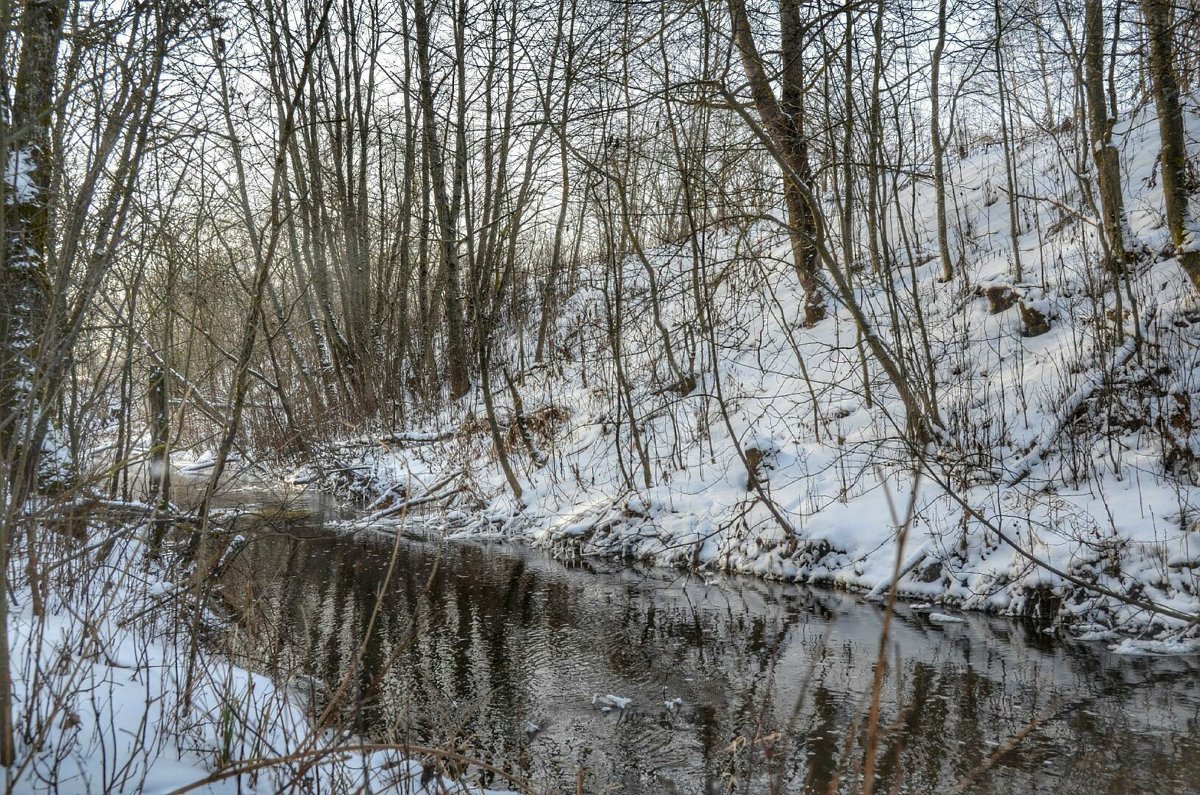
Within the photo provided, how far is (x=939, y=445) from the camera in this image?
8062 mm

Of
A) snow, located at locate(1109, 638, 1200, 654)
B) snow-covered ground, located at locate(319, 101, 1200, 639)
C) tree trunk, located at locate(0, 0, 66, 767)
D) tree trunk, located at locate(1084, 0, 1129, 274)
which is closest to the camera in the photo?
tree trunk, located at locate(0, 0, 66, 767)

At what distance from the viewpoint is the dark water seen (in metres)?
4.07

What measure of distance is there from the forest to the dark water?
36mm

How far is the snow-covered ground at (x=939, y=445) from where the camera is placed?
6445 millimetres

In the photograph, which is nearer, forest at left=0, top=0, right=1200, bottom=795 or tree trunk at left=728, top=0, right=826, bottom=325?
forest at left=0, top=0, right=1200, bottom=795

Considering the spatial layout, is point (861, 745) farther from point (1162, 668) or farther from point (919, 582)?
point (919, 582)

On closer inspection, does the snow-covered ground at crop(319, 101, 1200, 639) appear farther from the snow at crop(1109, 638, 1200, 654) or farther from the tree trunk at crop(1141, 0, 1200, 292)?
the tree trunk at crop(1141, 0, 1200, 292)

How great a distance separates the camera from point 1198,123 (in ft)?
36.4

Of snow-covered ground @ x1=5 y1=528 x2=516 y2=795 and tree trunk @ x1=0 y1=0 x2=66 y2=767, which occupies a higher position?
tree trunk @ x1=0 y1=0 x2=66 y2=767

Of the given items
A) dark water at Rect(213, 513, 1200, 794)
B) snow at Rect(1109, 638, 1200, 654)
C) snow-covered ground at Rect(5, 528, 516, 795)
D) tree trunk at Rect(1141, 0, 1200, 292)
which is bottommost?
dark water at Rect(213, 513, 1200, 794)

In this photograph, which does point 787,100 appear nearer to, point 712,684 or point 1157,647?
point 1157,647

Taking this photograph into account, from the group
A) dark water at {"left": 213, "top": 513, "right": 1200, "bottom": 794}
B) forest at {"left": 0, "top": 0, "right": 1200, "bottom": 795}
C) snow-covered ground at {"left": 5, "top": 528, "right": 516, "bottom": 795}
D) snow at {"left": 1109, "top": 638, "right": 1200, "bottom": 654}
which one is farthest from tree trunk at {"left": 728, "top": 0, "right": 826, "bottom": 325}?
snow-covered ground at {"left": 5, "top": 528, "right": 516, "bottom": 795}

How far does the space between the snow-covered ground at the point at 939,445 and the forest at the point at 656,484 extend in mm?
50

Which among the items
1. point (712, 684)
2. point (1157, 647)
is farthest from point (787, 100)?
point (712, 684)
